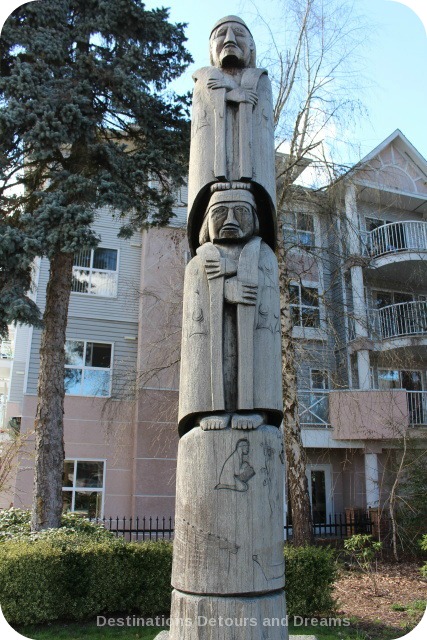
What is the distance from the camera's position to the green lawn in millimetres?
7141

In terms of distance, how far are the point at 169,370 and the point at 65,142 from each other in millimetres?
9101

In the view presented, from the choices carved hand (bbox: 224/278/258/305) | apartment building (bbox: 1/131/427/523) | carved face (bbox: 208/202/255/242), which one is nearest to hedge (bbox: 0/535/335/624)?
carved hand (bbox: 224/278/258/305)

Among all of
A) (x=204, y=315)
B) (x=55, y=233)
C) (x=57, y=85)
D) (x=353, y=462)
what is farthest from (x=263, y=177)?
(x=353, y=462)

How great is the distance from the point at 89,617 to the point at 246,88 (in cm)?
744

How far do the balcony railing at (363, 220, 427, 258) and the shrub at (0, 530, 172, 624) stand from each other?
14.7 meters

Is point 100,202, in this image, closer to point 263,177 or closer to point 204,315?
point 263,177

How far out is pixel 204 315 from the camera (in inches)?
164

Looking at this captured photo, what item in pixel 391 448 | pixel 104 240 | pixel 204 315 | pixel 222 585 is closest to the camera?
pixel 222 585

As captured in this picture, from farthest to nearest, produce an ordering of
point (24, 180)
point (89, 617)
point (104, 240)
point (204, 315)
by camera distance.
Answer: point (104, 240) < point (24, 180) < point (89, 617) < point (204, 315)

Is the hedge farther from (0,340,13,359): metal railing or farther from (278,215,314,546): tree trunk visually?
(0,340,13,359): metal railing

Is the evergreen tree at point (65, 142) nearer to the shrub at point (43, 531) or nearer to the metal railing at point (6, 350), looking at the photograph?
the shrub at point (43, 531)

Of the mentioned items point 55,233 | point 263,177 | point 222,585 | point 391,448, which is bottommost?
point 222,585

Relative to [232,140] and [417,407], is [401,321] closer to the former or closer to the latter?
[417,407]

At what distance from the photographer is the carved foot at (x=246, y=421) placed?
3.83 meters
